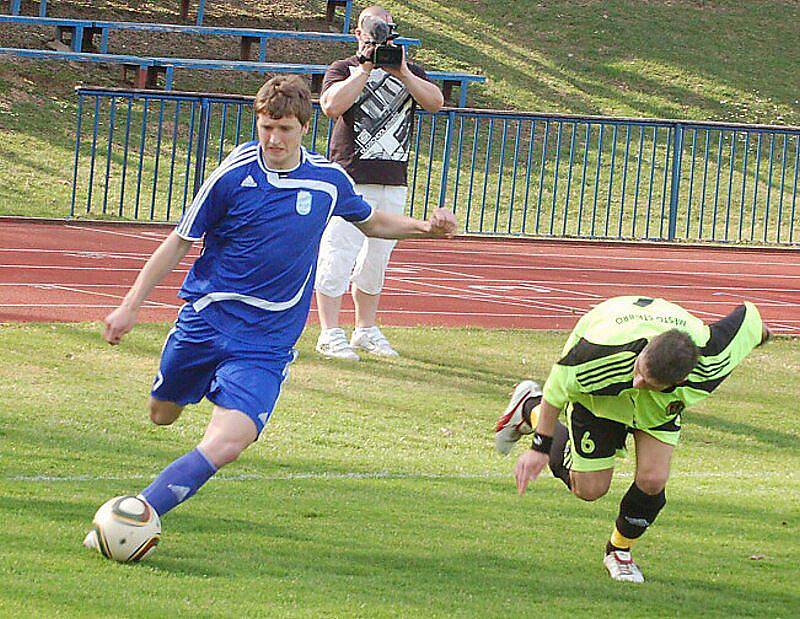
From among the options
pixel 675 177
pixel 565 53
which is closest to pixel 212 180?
pixel 675 177

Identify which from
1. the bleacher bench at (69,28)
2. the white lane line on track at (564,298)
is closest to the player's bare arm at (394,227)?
the white lane line on track at (564,298)

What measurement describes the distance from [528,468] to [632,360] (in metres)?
0.63

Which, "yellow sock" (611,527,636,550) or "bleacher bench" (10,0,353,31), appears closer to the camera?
"yellow sock" (611,527,636,550)

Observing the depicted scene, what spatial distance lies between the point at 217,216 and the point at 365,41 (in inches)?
169

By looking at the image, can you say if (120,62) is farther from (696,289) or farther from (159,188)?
(696,289)

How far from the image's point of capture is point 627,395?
5965 millimetres

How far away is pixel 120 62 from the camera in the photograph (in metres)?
25.0

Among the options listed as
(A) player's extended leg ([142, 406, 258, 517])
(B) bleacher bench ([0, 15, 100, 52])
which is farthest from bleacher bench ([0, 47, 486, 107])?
(A) player's extended leg ([142, 406, 258, 517])

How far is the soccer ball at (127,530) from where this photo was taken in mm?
5473

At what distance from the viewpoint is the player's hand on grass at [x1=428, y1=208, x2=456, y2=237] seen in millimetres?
6531

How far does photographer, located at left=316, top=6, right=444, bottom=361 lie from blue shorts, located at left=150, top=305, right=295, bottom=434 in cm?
427

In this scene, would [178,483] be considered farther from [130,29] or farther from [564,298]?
[130,29]

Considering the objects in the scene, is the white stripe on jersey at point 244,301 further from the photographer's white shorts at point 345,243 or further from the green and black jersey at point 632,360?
the photographer's white shorts at point 345,243

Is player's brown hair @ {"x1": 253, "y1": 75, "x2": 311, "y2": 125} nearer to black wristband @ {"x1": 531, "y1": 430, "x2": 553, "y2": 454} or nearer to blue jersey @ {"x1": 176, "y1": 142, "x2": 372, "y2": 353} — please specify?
blue jersey @ {"x1": 176, "y1": 142, "x2": 372, "y2": 353}
